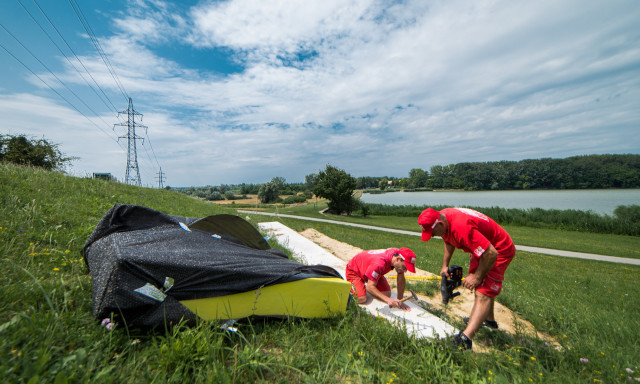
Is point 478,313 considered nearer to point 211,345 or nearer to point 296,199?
point 211,345

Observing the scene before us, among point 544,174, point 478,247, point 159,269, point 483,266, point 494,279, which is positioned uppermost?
point 159,269

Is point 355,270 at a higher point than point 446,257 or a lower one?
lower

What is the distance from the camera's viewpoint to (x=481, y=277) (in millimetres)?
3107

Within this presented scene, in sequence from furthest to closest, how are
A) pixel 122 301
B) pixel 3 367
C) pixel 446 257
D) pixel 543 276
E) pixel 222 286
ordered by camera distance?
pixel 543 276 → pixel 446 257 → pixel 222 286 → pixel 122 301 → pixel 3 367

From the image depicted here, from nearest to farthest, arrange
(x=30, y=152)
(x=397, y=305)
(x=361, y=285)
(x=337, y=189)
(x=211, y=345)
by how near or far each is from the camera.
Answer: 1. (x=211, y=345)
2. (x=397, y=305)
3. (x=361, y=285)
4. (x=30, y=152)
5. (x=337, y=189)

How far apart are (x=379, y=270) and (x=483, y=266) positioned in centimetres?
140

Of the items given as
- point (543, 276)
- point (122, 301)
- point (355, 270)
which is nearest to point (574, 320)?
point (355, 270)

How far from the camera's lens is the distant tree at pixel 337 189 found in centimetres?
4200

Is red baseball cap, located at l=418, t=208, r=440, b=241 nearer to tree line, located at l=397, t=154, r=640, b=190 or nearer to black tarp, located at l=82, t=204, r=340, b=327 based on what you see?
black tarp, located at l=82, t=204, r=340, b=327

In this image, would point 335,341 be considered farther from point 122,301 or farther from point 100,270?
point 100,270

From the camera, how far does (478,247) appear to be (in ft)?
10.1

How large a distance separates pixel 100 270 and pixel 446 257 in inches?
162

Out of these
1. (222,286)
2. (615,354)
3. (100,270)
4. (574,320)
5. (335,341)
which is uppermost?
(100,270)

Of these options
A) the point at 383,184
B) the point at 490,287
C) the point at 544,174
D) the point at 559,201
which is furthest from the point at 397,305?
the point at 383,184
